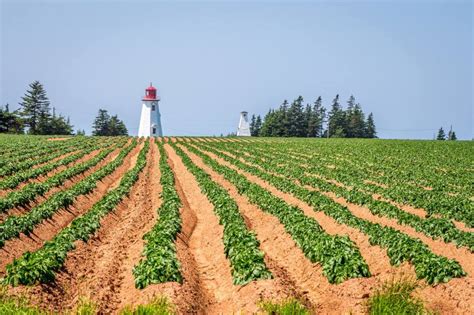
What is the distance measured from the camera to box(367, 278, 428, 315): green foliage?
9.48 meters

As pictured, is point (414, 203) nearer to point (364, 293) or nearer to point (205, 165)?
point (364, 293)

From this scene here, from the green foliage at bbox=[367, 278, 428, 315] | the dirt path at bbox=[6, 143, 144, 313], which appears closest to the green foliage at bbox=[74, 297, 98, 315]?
the dirt path at bbox=[6, 143, 144, 313]

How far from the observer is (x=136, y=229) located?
1766 centimetres

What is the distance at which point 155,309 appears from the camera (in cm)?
897

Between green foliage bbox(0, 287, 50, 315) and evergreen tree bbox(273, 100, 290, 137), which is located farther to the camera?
evergreen tree bbox(273, 100, 290, 137)

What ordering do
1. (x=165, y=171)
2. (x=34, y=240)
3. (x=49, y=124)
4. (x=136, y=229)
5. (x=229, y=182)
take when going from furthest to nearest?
(x=49, y=124), (x=165, y=171), (x=229, y=182), (x=136, y=229), (x=34, y=240)

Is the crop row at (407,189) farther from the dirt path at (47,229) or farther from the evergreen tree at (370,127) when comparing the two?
the evergreen tree at (370,127)

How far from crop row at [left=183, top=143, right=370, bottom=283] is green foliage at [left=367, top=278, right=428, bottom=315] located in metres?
1.35

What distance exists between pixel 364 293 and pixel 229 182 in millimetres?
19518

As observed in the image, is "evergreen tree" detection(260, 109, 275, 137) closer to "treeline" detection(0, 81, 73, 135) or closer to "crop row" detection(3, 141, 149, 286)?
"treeline" detection(0, 81, 73, 135)

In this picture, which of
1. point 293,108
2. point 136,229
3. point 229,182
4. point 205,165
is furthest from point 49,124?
point 136,229

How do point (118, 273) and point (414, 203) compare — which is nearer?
point (118, 273)

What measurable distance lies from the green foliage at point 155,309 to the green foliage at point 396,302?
3867mm

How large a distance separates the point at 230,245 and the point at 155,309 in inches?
221
